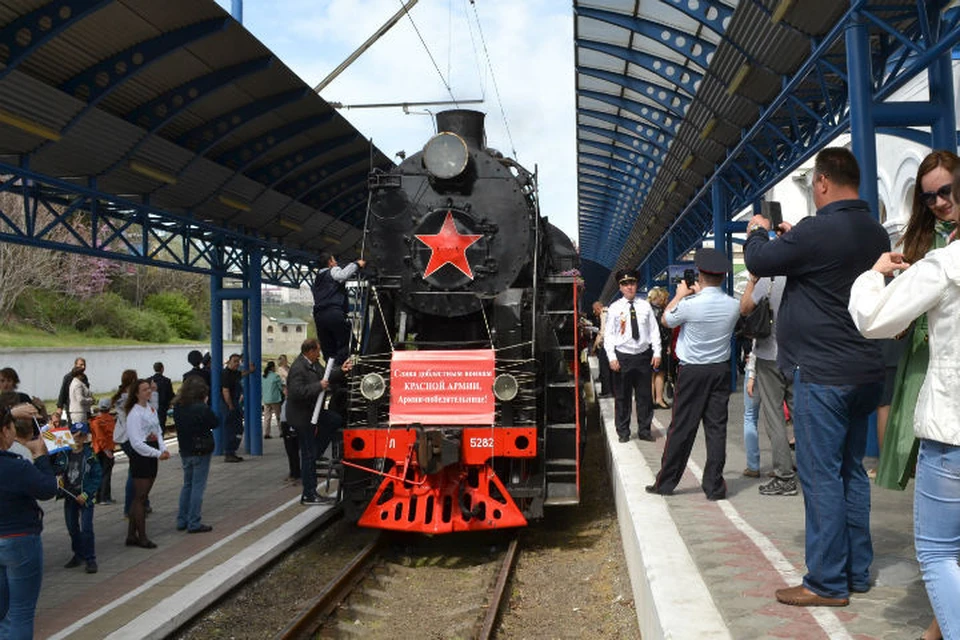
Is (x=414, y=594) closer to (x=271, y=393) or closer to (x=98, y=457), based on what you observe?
(x=98, y=457)

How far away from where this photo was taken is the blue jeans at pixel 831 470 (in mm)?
3410

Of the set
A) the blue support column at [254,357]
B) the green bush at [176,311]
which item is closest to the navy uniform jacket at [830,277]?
the blue support column at [254,357]

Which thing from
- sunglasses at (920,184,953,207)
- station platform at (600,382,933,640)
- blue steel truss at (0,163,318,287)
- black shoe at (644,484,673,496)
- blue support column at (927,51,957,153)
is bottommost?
station platform at (600,382,933,640)

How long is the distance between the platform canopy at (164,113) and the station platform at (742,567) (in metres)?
6.11

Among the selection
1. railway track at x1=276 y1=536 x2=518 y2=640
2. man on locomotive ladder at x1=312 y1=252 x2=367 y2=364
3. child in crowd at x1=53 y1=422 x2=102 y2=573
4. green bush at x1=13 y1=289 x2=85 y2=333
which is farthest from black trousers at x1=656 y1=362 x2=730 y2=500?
green bush at x1=13 y1=289 x2=85 y2=333

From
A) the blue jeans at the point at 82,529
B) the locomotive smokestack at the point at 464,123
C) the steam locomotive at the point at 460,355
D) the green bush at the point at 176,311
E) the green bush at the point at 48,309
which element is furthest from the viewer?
the green bush at the point at 176,311

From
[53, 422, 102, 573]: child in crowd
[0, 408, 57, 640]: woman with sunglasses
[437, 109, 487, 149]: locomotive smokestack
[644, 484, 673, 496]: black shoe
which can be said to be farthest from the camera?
[437, 109, 487, 149]: locomotive smokestack

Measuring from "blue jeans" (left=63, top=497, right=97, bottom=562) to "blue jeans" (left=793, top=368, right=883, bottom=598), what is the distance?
5.38 m

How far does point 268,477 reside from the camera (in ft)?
34.8

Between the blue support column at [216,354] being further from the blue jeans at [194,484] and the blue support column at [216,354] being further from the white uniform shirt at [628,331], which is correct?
the white uniform shirt at [628,331]

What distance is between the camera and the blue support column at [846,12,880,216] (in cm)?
714

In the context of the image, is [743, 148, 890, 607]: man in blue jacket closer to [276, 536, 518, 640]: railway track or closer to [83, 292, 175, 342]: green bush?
[276, 536, 518, 640]: railway track

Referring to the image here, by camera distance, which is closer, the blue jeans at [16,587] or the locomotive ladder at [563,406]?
the blue jeans at [16,587]

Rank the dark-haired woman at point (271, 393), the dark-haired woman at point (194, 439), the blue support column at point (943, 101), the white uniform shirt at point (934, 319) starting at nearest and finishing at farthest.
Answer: the white uniform shirt at point (934, 319), the blue support column at point (943, 101), the dark-haired woman at point (194, 439), the dark-haired woman at point (271, 393)
